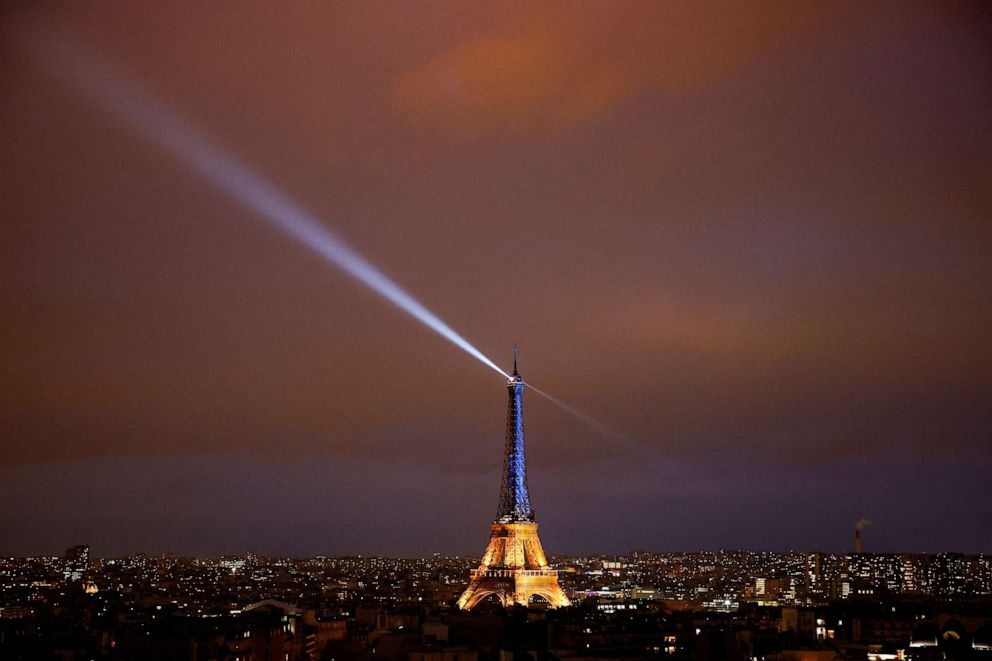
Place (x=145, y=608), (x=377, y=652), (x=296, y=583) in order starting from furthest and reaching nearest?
1. (x=296, y=583)
2. (x=145, y=608)
3. (x=377, y=652)

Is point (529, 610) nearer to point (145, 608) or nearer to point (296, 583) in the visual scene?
point (145, 608)

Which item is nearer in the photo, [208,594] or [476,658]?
[476,658]

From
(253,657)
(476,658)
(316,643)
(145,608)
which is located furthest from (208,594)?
(476,658)

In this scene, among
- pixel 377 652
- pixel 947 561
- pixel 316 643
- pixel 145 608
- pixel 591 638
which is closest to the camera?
pixel 377 652
